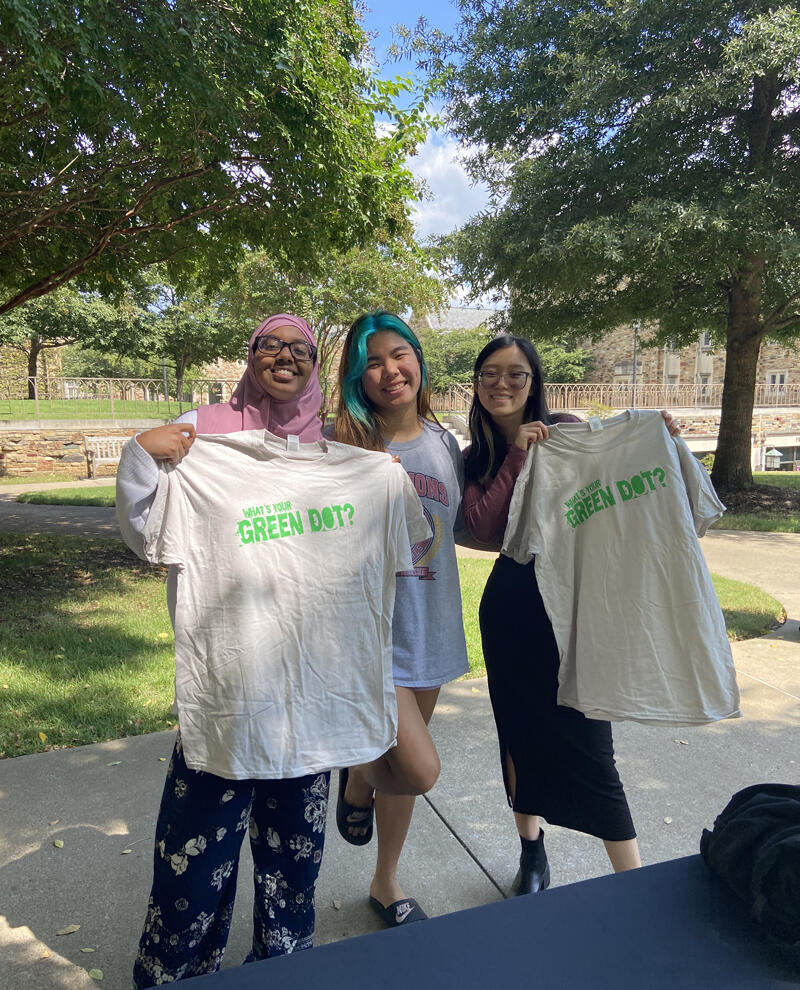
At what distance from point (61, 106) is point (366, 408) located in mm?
3939

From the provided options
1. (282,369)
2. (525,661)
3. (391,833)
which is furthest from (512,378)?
(391,833)

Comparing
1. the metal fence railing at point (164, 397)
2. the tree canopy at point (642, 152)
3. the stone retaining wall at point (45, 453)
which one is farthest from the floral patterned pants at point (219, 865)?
the stone retaining wall at point (45, 453)

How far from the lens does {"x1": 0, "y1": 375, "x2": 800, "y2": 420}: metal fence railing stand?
20.2m

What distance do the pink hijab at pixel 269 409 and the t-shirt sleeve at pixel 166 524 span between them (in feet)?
0.94

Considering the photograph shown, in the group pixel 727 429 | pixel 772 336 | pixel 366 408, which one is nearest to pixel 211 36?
pixel 366 408

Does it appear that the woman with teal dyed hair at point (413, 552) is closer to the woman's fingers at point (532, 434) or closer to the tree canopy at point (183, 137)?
the woman's fingers at point (532, 434)

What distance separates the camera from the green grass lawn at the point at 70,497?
40.9 ft

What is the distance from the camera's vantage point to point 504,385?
232 cm

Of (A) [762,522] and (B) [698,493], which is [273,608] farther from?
(A) [762,522]

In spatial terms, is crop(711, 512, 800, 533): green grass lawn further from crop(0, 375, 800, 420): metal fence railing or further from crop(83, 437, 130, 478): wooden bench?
crop(83, 437, 130, 478): wooden bench

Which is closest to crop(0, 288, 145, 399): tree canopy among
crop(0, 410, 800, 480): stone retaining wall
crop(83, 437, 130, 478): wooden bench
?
crop(0, 410, 800, 480): stone retaining wall

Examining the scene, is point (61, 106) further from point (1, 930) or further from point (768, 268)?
point (768, 268)

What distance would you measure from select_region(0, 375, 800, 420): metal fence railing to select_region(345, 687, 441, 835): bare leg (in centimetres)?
1563

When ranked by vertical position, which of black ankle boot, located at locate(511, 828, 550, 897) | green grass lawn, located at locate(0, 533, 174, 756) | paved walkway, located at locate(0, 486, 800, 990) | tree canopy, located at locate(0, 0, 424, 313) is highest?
tree canopy, located at locate(0, 0, 424, 313)
